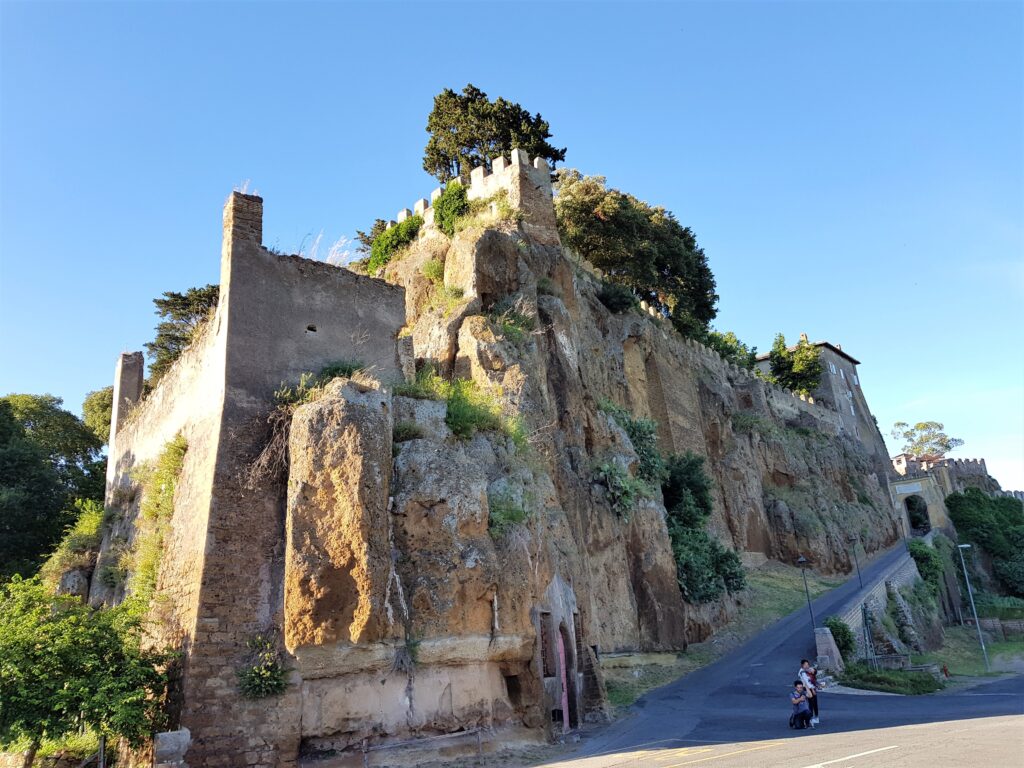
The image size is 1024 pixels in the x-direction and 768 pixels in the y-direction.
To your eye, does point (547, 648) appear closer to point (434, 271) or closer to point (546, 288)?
point (546, 288)

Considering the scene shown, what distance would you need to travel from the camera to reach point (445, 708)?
1290 cm

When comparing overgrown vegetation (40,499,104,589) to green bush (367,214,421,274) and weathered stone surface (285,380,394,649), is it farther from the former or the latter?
green bush (367,214,421,274)

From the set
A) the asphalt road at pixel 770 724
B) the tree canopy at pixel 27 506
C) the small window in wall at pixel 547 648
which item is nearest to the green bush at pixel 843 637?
the asphalt road at pixel 770 724

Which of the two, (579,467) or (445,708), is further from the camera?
(579,467)

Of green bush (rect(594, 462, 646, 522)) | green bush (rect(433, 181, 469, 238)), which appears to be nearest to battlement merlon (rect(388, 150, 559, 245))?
green bush (rect(433, 181, 469, 238))

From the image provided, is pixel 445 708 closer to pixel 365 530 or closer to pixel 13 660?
pixel 365 530

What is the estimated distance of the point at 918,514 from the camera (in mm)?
63844

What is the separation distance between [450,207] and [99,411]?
59.7ft

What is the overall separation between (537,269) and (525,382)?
6666mm

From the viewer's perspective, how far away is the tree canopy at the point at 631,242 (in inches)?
1465

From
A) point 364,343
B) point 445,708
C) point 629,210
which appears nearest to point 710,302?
point 629,210

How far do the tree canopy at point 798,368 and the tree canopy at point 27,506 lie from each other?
5576 cm

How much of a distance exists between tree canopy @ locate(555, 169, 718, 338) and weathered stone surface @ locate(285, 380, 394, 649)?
82.8 feet

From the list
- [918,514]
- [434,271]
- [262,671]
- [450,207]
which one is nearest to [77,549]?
[262,671]
